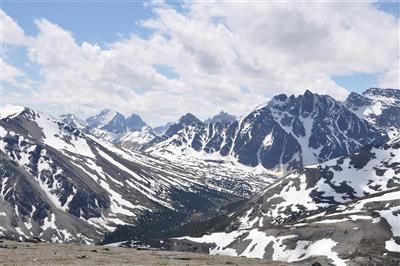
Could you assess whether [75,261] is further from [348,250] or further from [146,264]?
[348,250]

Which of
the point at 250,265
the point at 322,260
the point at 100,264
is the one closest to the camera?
the point at 100,264

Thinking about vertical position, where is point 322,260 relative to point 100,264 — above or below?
below

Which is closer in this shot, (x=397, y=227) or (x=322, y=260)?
(x=322, y=260)

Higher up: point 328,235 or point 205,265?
point 205,265

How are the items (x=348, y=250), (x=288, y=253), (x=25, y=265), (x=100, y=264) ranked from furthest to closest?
(x=288, y=253)
(x=348, y=250)
(x=100, y=264)
(x=25, y=265)

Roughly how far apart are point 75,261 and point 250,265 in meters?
29.9

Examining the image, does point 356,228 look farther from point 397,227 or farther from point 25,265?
point 25,265

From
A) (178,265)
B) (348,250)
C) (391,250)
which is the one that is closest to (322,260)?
(348,250)

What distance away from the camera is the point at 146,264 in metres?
81.4

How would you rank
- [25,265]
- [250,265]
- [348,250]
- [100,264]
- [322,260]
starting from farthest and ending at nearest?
[348,250], [322,260], [250,265], [100,264], [25,265]

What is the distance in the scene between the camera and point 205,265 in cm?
8362

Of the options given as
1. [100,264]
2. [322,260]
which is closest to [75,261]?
[100,264]

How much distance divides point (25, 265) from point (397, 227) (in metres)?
164

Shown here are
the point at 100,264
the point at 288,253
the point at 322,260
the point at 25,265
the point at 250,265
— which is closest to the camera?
the point at 25,265
